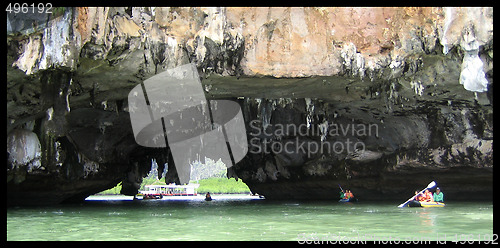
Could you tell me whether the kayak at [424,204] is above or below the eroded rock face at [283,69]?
below

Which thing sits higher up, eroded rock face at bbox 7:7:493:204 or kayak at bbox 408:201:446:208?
eroded rock face at bbox 7:7:493:204

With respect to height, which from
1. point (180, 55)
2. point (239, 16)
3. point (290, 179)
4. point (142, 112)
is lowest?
point (290, 179)

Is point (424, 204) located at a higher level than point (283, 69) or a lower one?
lower

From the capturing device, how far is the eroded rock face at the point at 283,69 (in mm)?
10352

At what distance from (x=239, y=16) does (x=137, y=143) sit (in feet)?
43.1

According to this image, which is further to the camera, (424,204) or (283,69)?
(424,204)

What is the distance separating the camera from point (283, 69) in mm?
11773

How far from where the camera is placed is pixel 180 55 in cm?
1117

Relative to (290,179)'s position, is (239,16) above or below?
above

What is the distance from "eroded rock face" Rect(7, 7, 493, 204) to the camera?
10352 mm

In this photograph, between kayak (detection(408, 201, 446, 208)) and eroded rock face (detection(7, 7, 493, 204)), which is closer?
eroded rock face (detection(7, 7, 493, 204))

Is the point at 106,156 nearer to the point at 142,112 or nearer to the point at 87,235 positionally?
the point at 142,112

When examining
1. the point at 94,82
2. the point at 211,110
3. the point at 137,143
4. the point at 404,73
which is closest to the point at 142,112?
the point at 211,110

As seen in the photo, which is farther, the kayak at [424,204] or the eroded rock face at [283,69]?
the kayak at [424,204]
